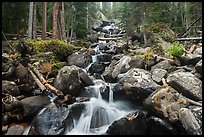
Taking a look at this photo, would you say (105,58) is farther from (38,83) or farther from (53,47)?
(38,83)

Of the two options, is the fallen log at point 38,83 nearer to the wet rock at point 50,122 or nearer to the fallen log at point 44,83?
the fallen log at point 44,83

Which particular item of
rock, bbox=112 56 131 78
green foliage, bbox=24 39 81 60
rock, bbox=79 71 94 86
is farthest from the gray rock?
green foliage, bbox=24 39 81 60

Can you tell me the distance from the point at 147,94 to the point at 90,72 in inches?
221

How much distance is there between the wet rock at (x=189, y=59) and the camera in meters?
10.9

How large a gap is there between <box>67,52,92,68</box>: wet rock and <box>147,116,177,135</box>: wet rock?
713 centimetres

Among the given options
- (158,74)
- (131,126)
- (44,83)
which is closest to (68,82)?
(44,83)

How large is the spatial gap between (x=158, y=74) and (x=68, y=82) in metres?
3.96

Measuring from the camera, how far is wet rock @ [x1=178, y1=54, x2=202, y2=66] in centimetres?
1094

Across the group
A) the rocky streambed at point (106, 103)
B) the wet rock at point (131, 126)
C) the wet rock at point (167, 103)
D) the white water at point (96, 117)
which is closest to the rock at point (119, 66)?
the rocky streambed at point (106, 103)

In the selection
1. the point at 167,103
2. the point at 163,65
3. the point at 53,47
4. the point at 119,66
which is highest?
the point at 53,47

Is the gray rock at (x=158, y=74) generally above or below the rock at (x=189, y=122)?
above

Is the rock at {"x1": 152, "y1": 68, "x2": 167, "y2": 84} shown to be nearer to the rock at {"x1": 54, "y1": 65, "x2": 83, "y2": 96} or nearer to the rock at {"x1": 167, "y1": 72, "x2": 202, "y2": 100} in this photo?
the rock at {"x1": 167, "y1": 72, "x2": 202, "y2": 100}

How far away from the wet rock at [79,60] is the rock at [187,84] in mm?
6567

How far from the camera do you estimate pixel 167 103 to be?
7.71 metres
